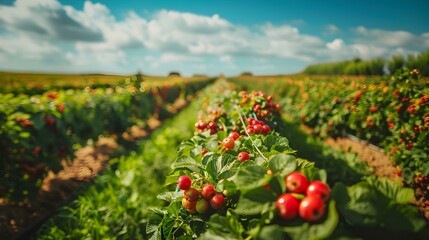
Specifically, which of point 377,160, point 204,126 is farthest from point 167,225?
point 377,160

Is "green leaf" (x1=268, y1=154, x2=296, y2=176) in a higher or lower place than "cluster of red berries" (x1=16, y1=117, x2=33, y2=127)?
higher

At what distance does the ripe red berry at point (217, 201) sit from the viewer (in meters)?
1.39

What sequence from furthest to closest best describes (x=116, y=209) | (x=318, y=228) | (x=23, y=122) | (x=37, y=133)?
(x=37, y=133) < (x=23, y=122) < (x=116, y=209) < (x=318, y=228)

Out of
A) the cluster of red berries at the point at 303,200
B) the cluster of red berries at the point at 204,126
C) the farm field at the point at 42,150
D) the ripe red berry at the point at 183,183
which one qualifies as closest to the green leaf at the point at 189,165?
the ripe red berry at the point at 183,183

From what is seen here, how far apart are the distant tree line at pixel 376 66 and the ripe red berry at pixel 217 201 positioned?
14.8 feet

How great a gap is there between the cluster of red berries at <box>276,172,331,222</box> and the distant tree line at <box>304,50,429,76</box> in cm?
448

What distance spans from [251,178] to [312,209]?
292 mm

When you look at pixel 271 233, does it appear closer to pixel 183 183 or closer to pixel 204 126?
pixel 183 183

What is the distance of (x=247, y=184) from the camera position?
108 cm

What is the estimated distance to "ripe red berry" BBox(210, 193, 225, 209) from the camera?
1.39m

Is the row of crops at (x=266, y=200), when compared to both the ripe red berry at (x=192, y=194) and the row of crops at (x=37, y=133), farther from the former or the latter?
the row of crops at (x=37, y=133)

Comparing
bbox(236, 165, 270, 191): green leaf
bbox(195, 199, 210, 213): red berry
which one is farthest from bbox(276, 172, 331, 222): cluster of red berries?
bbox(195, 199, 210, 213): red berry

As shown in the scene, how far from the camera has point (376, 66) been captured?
2642 centimetres

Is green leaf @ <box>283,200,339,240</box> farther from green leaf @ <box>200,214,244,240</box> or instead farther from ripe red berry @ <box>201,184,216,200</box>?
ripe red berry @ <box>201,184,216,200</box>
